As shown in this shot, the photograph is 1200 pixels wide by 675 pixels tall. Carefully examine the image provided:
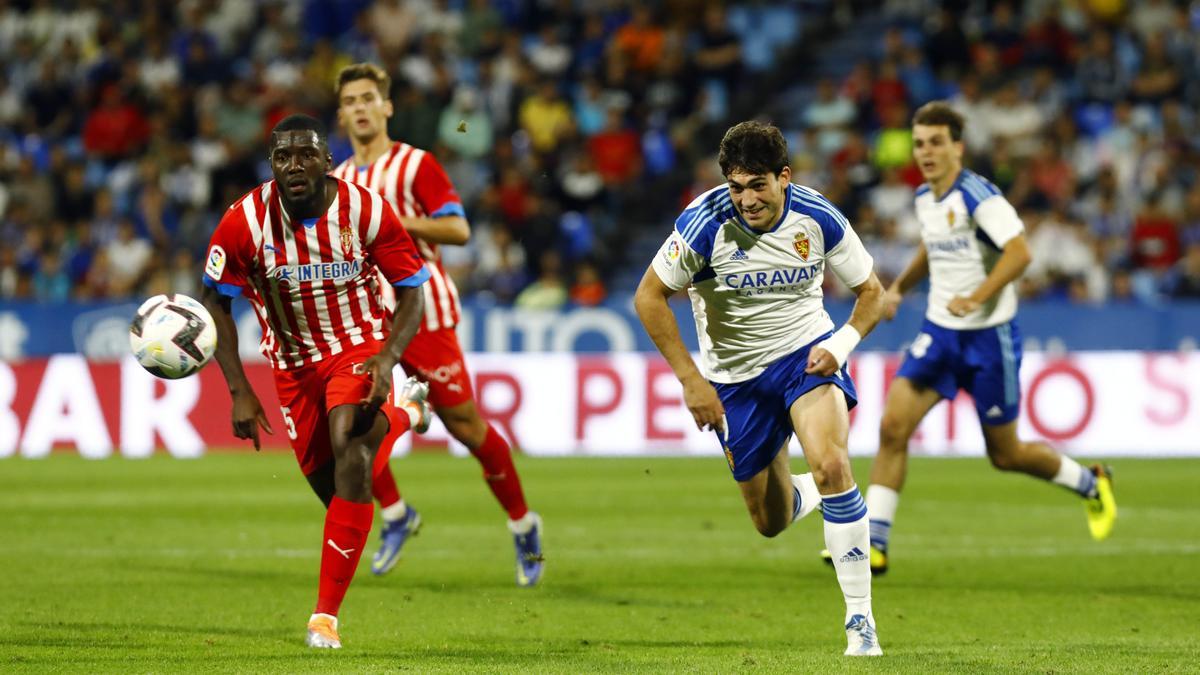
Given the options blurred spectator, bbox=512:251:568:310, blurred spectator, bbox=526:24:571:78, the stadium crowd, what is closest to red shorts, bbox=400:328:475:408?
blurred spectator, bbox=512:251:568:310

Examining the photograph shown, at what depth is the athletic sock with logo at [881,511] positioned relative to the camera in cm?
942

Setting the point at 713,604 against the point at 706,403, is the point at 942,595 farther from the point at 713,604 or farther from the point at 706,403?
the point at 706,403

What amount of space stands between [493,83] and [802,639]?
16329mm

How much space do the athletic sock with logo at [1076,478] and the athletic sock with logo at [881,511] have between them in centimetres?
125

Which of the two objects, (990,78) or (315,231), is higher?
(990,78)

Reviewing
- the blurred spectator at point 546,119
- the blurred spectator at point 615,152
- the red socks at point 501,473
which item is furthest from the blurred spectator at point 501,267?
the red socks at point 501,473

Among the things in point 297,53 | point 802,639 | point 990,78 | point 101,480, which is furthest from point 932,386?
point 297,53

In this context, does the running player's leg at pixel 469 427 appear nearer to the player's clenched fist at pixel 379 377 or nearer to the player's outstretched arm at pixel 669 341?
the player's clenched fist at pixel 379 377

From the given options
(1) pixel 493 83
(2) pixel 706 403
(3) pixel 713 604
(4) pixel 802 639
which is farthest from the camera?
(1) pixel 493 83

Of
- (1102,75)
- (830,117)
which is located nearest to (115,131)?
(830,117)

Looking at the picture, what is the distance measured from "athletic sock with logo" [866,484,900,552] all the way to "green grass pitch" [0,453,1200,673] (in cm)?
26

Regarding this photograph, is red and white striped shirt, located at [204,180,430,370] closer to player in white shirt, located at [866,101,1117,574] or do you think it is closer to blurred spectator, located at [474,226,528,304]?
player in white shirt, located at [866,101,1117,574]

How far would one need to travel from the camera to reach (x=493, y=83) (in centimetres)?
2288

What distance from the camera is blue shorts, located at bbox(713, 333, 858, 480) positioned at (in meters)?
7.29
